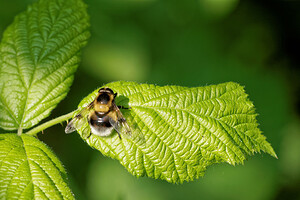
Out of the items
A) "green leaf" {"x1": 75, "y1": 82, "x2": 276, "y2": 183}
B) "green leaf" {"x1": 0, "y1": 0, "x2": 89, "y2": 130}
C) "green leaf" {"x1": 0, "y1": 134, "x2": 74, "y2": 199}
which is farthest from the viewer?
"green leaf" {"x1": 0, "y1": 0, "x2": 89, "y2": 130}

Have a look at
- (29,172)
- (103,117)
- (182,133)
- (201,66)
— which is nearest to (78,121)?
(103,117)

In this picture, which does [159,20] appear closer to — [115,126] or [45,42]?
[45,42]

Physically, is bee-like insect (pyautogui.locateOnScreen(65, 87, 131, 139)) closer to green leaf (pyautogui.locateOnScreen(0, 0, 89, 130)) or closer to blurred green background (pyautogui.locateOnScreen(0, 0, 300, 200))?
green leaf (pyautogui.locateOnScreen(0, 0, 89, 130))

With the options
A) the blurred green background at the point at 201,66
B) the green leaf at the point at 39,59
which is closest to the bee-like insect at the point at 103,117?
the green leaf at the point at 39,59

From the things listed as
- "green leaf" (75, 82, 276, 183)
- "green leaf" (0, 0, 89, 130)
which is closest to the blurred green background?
"green leaf" (0, 0, 89, 130)

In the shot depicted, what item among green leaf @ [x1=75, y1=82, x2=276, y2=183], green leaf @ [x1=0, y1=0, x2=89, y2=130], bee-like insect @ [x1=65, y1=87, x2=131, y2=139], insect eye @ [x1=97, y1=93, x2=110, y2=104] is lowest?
green leaf @ [x1=75, y1=82, x2=276, y2=183]

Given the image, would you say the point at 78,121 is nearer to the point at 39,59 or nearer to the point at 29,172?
the point at 29,172

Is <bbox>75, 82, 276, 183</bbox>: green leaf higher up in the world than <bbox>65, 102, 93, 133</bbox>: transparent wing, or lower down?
lower down

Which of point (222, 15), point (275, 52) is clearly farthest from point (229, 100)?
point (275, 52)
